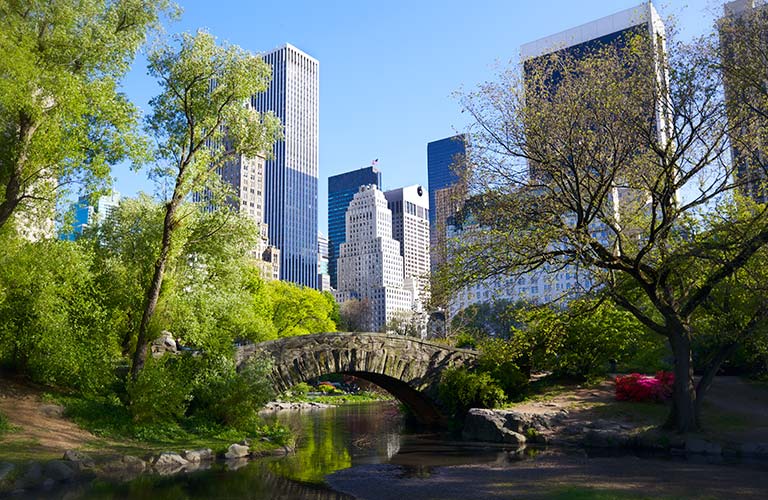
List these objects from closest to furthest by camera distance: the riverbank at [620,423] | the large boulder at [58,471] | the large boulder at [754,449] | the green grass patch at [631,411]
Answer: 1. the large boulder at [58,471]
2. the large boulder at [754,449]
3. the riverbank at [620,423]
4. the green grass patch at [631,411]

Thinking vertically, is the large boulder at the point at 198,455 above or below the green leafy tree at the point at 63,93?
below

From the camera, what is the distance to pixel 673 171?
18719mm

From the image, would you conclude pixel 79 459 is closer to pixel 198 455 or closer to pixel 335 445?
pixel 198 455

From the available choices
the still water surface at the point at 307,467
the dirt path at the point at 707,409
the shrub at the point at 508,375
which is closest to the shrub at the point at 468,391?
the shrub at the point at 508,375

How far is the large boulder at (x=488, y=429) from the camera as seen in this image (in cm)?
2373

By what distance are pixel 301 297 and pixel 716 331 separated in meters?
46.6

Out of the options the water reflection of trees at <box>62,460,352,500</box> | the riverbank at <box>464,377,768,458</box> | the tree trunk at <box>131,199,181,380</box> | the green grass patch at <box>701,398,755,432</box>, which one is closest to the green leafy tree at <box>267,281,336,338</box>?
the riverbank at <box>464,377,768,458</box>

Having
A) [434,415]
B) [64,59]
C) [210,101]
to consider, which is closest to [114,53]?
[64,59]

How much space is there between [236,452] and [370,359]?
27.9ft

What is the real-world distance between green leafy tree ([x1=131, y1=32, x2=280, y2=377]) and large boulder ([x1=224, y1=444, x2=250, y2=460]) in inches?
180

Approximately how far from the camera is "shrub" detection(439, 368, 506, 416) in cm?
2756

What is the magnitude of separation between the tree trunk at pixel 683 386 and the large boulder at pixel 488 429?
18.7 ft

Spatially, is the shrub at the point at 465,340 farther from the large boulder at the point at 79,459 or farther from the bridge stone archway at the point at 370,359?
the large boulder at the point at 79,459

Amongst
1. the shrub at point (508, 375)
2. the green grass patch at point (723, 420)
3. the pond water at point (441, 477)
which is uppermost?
the shrub at point (508, 375)
